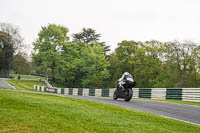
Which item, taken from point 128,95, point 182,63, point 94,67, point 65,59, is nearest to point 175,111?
point 128,95

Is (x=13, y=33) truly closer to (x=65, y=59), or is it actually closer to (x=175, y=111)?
(x=65, y=59)

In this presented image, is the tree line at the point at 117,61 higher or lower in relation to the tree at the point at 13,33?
lower

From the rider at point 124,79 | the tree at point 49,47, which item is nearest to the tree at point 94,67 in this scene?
the tree at point 49,47

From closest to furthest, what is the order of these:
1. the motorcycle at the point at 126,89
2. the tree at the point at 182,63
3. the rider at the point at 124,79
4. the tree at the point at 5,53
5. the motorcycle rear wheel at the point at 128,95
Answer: the motorcycle at the point at 126,89
the rider at the point at 124,79
the motorcycle rear wheel at the point at 128,95
the tree at the point at 182,63
the tree at the point at 5,53

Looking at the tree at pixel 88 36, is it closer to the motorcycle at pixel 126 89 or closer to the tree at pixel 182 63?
the tree at pixel 182 63

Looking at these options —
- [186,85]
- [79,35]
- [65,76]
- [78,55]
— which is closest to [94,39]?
[79,35]

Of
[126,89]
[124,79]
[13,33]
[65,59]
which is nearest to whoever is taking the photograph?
[124,79]

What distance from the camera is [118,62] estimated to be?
2482 inches

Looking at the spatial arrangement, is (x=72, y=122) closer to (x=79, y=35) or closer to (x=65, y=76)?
(x=65, y=76)

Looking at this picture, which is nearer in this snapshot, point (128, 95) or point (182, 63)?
point (128, 95)

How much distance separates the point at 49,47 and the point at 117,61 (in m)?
17.6

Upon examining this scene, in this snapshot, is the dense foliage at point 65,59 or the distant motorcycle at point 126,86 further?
the dense foliage at point 65,59

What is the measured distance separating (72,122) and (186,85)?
150 feet

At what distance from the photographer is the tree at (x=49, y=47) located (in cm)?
6066
